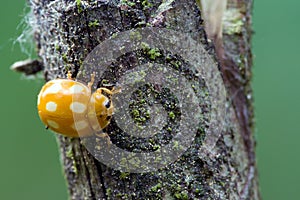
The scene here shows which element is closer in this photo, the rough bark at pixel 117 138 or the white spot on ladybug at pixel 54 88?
the rough bark at pixel 117 138

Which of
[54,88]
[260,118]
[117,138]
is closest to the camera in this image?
[117,138]

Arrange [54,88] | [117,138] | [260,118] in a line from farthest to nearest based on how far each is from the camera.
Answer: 1. [260,118]
2. [54,88]
3. [117,138]

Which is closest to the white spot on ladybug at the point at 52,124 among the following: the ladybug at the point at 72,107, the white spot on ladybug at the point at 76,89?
the ladybug at the point at 72,107

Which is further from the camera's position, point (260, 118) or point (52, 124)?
point (260, 118)

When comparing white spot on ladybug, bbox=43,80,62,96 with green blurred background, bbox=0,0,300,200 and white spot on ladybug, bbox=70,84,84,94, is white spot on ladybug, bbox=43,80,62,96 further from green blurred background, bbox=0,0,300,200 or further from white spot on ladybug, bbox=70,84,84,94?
green blurred background, bbox=0,0,300,200

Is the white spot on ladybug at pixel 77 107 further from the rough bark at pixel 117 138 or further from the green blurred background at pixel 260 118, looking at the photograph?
the green blurred background at pixel 260 118

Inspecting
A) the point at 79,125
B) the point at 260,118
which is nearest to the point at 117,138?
the point at 79,125

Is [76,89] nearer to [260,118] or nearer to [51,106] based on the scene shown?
[51,106]
